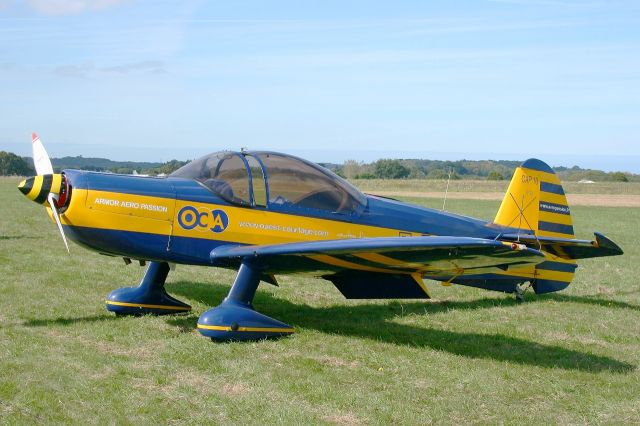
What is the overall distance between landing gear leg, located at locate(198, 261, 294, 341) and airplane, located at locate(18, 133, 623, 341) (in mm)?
10

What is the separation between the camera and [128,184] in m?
6.93

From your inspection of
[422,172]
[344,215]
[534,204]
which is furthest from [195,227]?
[422,172]

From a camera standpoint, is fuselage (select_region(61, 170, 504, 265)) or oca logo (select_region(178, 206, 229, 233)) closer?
fuselage (select_region(61, 170, 504, 265))

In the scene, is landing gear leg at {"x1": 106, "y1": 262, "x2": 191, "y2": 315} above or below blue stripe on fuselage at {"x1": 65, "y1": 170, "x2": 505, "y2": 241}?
below

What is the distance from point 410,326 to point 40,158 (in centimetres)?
441

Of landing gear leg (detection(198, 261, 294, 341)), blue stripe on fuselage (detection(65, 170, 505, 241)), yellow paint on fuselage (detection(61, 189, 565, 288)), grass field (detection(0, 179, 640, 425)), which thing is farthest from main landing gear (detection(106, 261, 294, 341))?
blue stripe on fuselage (detection(65, 170, 505, 241))

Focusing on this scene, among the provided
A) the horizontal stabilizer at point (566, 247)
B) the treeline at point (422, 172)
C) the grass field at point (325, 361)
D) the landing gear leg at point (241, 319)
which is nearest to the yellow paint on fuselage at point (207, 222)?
the landing gear leg at point (241, 319)

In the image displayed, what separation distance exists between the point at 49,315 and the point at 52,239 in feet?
27.7

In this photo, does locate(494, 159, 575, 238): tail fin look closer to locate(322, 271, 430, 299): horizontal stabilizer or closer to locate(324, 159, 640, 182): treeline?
locate(322, 271, 430, 299): horizontal stabilizer

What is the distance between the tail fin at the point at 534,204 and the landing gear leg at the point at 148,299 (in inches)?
172

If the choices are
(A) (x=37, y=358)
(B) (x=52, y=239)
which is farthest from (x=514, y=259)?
(B) (x=52, y=239)

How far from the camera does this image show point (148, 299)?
7867 millimetres

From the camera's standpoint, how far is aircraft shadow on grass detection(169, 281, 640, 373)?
647 cm

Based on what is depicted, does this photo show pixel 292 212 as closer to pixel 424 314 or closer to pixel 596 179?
pixel 424 314
